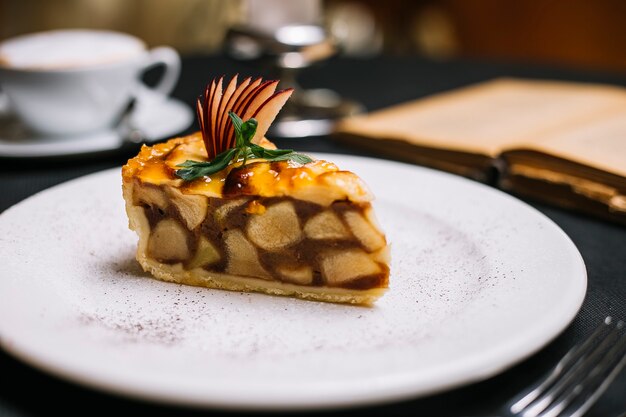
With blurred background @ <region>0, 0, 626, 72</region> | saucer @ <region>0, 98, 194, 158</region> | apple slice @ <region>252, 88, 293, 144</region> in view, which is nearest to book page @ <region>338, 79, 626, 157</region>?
saucer @ <region>0, 98, 194, 158</region>

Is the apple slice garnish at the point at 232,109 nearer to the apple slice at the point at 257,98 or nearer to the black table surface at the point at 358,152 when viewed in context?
the apple slice at the point at 257,98

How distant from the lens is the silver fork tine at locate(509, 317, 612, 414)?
952 millimetres

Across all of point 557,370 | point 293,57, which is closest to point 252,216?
point 557,370

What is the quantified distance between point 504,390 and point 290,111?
1577mm

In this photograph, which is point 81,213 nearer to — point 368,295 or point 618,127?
Result: point 368,295

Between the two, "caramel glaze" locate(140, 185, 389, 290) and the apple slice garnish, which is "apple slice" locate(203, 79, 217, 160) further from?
"caramel glaze" locate(140, 185, 389, 290)

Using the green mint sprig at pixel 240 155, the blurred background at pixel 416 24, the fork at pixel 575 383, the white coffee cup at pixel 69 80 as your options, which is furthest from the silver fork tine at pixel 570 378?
the blurred background at pixel 416 24

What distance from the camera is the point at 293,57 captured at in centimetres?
232

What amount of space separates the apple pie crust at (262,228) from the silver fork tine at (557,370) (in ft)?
1.22

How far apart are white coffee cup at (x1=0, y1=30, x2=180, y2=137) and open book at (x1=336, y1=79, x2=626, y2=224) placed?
0.67m

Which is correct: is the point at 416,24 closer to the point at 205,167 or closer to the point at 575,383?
the point at 205,167

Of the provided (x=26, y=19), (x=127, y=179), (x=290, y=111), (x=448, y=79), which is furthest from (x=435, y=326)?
(x=26, y=19)

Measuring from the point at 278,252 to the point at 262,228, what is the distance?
56 millimetres

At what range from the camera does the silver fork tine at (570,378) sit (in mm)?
940
